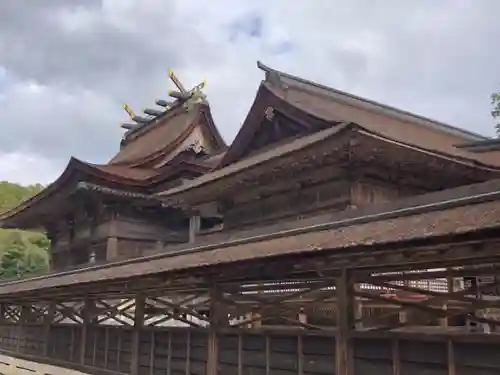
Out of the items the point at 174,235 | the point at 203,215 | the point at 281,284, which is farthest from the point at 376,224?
the point at 174,235

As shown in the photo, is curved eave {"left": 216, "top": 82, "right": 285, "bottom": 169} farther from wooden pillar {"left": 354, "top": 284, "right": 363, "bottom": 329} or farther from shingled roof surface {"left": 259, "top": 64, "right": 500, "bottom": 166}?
wooden pillar {"left": 354, "top": 284, "right": 363, "bottom": 329}

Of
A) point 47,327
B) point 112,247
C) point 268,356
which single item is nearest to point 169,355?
point 268,356

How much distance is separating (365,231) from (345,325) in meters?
0.95

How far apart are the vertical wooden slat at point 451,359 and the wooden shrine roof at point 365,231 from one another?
970 millimetres

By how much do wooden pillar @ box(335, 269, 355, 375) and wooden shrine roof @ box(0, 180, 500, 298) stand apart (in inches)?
9.9

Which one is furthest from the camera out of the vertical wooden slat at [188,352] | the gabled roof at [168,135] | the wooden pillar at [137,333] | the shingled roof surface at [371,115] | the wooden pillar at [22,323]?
the gabled roof at [168,135]

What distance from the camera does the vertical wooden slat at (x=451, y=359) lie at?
4.58 metres

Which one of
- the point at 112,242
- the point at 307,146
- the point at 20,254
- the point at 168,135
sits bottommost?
the point at 112,242

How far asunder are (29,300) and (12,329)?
222 cm

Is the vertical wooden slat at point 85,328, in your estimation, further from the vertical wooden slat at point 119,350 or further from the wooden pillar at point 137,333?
the wooden pillar at point 137,333

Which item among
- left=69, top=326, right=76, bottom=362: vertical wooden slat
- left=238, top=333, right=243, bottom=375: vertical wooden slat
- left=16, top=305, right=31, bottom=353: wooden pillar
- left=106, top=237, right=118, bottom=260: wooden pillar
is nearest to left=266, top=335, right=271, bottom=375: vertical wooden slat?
left=238, top=333, right=243, bottom=375: vertical wooden slat

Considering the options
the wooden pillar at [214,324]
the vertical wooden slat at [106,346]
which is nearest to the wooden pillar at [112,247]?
the vertical wooden slat at [106,346]

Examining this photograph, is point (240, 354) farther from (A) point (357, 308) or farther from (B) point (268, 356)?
(A) point (357, 308)

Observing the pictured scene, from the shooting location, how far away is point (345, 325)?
5.37 metres
